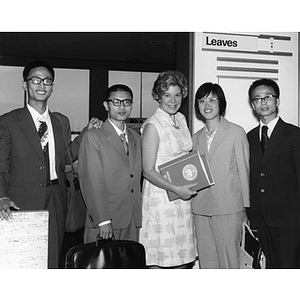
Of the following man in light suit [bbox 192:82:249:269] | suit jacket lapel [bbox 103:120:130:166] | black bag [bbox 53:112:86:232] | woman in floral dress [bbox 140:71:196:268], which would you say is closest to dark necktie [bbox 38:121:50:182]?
black bag [bbox 53:112:86:232]

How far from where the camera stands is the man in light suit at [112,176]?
279cm

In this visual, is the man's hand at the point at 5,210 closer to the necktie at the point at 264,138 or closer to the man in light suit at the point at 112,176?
the man in light suit at the point at 112,176

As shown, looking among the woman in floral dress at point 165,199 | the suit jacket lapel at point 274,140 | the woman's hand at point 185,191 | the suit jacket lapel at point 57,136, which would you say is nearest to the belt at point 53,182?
the suit jacket lapel at point 57,136

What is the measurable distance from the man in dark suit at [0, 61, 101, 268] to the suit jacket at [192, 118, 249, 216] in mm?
1181

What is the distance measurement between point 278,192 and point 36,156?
1885 millimetres

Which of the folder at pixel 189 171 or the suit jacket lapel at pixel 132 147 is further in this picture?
the suit jacket lapel at pixel 132 147

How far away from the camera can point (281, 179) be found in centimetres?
285

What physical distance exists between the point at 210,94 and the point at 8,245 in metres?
2.00

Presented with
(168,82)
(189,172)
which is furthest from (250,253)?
(168,82)

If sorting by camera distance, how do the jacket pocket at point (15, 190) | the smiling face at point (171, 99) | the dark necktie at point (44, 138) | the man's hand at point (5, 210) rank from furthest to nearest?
the smiling face at point (171, 99) → the dark necktie at point (44, 138) → the jacket pocket at point (15, 190) → the man's hand at point (5, 210)

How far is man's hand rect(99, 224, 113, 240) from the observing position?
109 inches

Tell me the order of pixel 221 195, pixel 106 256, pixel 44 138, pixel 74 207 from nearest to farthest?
1. pixel 106 256
2. pixel 44 138
3. pixel 74 207
4. pixel 221 195

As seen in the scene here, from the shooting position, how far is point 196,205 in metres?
3.03

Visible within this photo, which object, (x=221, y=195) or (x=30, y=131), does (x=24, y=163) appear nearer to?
(x=30, y=131)
